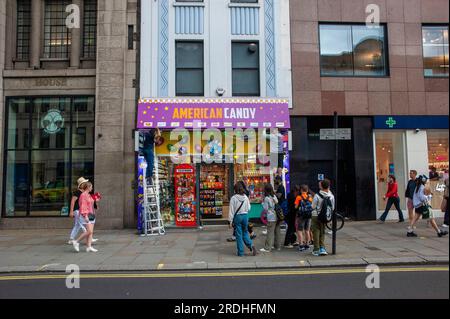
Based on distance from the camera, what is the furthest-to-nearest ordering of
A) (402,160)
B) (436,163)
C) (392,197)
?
(402,160)
(436,163)
(392,197)

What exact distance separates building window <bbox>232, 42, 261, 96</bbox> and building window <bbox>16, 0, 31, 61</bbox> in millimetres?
8075

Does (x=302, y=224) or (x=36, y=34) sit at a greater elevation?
(x=36, y=34)

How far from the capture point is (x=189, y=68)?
48.9 ft

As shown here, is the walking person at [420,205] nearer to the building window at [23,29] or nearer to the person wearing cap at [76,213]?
the person wearing cap at [76,213]

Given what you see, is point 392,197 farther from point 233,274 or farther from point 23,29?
point 23,29

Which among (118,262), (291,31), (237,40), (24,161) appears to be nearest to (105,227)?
(24,161)

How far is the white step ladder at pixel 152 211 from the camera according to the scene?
12.8m

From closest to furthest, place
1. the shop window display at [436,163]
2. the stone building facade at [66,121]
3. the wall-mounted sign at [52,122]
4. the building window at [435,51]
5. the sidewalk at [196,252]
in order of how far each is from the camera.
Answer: the sidewalk at [196,252] → the stone building facade at [66,121] → the wall-mounted sign at [52,122] → the shop window display at [436,163] → the building window at [435,51]

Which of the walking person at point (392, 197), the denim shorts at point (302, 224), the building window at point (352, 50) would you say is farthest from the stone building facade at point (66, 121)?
the walking person at point (392, 197)

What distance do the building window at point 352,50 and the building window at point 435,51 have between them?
1.64 metres

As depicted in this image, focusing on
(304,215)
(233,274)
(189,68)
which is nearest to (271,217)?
(304,215)

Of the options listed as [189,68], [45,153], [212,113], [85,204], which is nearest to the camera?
[85,204]

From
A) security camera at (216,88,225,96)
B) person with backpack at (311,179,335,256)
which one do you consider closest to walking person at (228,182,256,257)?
person with backpack at (311,179,335,256)

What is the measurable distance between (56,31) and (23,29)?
1305 mm
